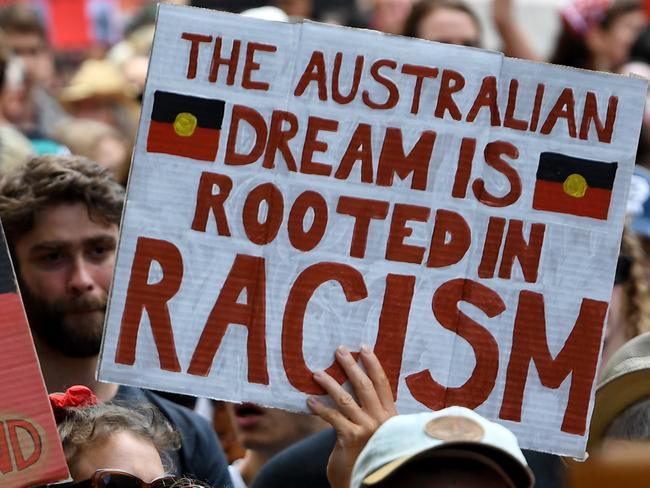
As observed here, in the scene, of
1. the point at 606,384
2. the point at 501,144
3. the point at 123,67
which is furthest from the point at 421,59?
the point at 123,67

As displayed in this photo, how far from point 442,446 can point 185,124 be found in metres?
1.23

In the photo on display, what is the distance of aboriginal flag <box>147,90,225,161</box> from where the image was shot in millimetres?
3873

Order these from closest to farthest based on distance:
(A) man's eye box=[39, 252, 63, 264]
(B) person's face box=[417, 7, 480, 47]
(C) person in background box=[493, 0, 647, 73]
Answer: (A) man's eye box=[39, 252, 63, 264], (B) person's face box=[417, 7, 480, 47], (C) person in background box=[493, 0, 647, 73]

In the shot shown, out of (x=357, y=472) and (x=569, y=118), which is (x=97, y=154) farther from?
(x=357, y=472)

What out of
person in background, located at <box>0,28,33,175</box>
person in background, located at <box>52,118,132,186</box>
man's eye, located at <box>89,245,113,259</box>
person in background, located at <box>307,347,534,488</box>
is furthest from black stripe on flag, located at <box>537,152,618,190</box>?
person in background, located at <box>52,118,132,186</box>

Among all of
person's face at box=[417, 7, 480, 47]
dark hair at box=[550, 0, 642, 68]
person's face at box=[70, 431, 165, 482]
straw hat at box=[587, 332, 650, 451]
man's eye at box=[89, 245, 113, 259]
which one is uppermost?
dark hair at box=[550, 0, 642, 68]

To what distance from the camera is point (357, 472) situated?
3096 millimetres

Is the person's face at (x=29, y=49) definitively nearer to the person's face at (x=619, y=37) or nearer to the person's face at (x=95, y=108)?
the person's face at (x=95, y=108)

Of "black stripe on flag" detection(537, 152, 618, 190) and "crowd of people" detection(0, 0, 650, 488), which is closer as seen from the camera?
"crowd of people" detection(0, 0, 650, 488)

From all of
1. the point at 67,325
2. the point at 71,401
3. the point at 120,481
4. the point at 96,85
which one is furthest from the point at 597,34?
the point at 120,481

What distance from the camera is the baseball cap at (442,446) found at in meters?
2.94

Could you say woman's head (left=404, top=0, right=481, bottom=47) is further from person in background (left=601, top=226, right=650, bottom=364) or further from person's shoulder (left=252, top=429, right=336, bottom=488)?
person's shoulder (left=252, top=429, right=336, bottom=488)

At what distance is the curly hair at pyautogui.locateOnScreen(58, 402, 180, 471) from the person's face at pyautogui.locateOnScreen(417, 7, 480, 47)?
3.01 m

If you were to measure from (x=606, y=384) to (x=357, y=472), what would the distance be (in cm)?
110
